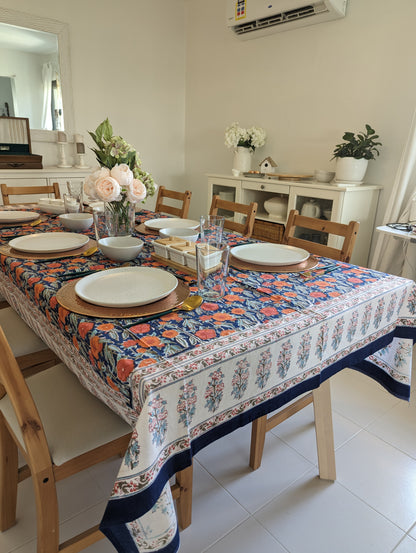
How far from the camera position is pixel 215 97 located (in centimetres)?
375

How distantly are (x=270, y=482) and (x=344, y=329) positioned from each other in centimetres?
70

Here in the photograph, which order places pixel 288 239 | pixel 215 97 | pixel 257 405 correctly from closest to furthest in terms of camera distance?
1. pixel 257 405
2. pixel 288 239
3. pixel 215 97

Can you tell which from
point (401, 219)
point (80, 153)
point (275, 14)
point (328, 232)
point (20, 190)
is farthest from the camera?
point (80, 153)

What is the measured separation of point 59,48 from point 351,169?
2.69 m

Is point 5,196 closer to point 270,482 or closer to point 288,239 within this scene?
point 288,239

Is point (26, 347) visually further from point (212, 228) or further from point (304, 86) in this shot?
point (304, 86)

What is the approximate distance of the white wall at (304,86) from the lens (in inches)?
95.0

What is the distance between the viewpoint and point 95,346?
77cm

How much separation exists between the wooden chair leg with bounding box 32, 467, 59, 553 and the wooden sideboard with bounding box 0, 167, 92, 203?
2674 mm

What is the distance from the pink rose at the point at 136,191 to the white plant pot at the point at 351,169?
5.36ft

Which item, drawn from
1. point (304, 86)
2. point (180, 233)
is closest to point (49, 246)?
point (180, 233)

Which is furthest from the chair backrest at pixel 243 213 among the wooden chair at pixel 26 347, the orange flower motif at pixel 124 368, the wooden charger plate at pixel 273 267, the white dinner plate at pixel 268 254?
the orange flower motif at pixel 124 368

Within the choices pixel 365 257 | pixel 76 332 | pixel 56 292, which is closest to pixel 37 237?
pixel 56 292

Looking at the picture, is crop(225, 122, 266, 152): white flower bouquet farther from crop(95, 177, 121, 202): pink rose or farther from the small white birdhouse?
crop(95, 177, 121, 202): pink rose
